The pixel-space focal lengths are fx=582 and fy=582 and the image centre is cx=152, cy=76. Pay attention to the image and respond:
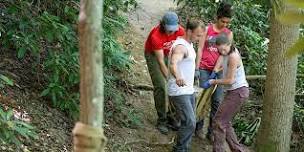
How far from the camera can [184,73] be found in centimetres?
589

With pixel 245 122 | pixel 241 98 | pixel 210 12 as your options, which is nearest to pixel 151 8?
pixel 210 12

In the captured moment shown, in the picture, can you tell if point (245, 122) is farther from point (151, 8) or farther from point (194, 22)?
point (151, 8)

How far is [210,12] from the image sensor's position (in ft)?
33.3

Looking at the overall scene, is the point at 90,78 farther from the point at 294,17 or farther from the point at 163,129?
the point at 163,129

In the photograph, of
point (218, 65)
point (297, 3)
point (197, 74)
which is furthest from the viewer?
point (197, 74)

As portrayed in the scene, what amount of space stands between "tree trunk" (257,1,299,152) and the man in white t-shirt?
1.10m

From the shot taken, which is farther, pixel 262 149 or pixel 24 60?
pixel 262 149

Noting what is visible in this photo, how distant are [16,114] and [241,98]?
2304 millimetres

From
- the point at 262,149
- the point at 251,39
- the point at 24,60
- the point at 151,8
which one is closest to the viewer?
the point at 24,60

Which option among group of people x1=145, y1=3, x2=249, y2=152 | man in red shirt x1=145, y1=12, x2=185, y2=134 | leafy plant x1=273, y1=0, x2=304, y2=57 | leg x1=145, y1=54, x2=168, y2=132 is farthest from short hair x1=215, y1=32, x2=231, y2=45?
leafy plant x1=273, y1=0, x2=304, y2=57

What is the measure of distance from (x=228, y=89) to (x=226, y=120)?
0.35 m

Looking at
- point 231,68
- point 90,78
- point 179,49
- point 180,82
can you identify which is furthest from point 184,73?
point 90,78

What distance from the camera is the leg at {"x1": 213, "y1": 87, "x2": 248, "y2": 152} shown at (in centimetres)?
609

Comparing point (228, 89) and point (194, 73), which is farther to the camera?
point (194, 73)
